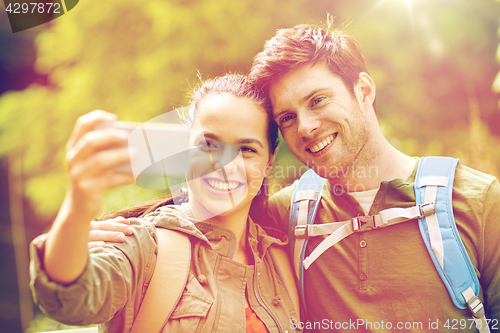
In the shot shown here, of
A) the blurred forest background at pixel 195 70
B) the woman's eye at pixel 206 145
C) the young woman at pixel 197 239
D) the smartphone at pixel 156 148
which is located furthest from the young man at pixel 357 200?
the blurred forest background at pixel 195 70

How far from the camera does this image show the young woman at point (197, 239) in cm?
92

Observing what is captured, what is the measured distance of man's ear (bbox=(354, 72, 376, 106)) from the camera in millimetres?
2008

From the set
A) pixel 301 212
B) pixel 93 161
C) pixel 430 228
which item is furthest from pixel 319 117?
pixel 93 161

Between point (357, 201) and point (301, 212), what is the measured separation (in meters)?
0.29

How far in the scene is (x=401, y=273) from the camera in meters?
1.63

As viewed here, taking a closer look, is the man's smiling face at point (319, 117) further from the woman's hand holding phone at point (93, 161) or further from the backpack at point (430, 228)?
Answer: the woman's hand holding phone at point (93, 161)

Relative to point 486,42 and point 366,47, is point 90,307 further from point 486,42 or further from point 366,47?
point 486,42

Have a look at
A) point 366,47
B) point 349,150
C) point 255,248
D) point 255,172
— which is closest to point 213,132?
point 255,172

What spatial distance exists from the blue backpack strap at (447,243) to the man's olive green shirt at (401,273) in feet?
0.11

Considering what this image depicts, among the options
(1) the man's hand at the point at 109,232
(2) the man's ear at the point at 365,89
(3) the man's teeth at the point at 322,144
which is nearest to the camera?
(1) the man's hand at the point at 109,232

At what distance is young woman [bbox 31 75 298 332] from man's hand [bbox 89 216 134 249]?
3 cm

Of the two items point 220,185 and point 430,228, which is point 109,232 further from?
point 430,228

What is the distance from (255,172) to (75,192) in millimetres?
964

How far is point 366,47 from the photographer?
371 centimetres
